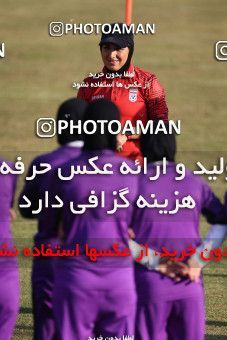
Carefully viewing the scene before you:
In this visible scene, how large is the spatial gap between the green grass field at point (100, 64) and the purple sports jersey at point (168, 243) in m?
14.6

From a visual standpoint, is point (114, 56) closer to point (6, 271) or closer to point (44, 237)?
point (44, 237)

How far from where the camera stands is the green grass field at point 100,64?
89.7 feet

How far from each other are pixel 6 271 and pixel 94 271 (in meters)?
0.76

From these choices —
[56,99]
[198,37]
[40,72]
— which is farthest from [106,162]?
[198,37]

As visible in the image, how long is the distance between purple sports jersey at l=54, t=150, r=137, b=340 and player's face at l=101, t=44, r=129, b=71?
12.6 ft

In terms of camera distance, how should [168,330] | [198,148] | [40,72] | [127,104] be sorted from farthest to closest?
[40,72]
[198,148]
[127,104]
[168,330]

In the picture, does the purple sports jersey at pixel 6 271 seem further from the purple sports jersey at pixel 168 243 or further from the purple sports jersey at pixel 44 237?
the purple sports jersey at pixel 168 243

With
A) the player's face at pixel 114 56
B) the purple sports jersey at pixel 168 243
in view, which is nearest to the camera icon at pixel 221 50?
the player's face at pixel 114 56

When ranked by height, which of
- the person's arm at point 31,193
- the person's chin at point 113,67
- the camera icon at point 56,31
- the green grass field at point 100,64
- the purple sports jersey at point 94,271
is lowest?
the purple sports jersey at point 94,271

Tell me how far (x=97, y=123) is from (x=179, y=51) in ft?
84.3

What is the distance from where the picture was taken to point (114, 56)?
11742 mm

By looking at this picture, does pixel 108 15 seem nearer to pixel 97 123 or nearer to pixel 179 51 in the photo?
pixel 179 51

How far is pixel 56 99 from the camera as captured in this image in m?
30.0

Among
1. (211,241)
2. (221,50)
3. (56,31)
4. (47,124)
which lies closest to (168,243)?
(211,241)
